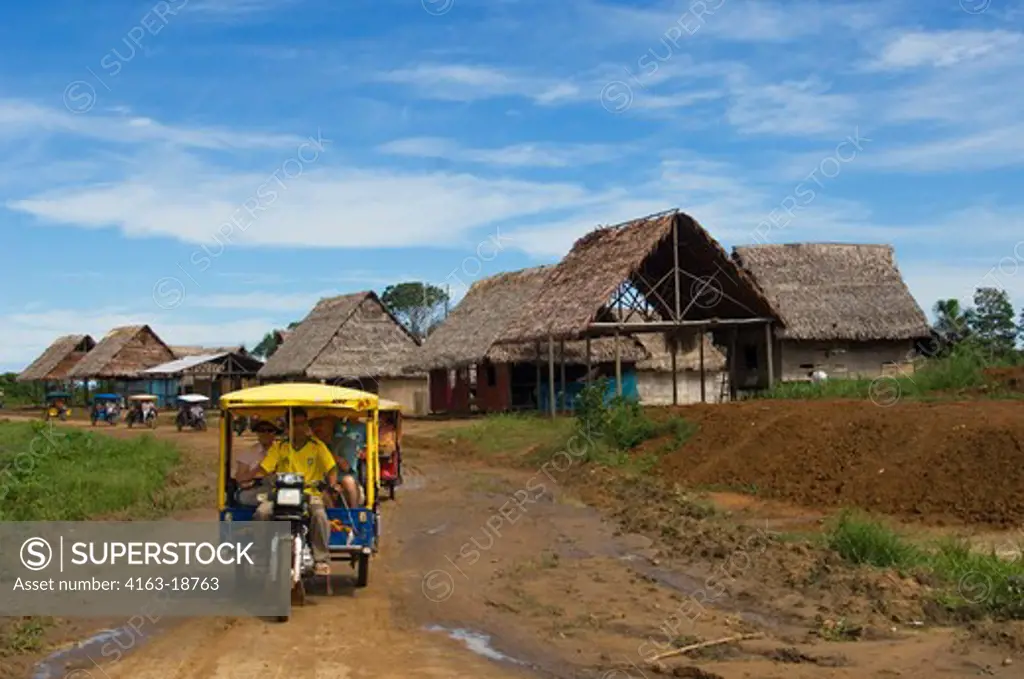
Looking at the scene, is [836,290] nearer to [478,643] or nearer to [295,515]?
[295,515]

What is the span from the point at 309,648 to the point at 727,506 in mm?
8972

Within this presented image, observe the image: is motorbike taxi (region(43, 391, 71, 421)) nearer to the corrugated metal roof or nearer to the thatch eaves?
the corrugated metal roof

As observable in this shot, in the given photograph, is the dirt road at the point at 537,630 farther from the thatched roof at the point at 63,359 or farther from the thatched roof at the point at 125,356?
the thatched roof at the point at 63,359

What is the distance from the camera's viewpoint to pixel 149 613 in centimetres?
916

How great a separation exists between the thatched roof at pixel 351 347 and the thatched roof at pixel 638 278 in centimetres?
1283

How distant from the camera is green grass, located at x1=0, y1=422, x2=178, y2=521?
1450cm

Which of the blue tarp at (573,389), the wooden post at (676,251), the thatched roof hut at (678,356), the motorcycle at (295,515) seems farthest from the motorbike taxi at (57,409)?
the motorcycle at (295,515)

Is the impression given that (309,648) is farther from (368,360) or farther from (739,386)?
(368,360)

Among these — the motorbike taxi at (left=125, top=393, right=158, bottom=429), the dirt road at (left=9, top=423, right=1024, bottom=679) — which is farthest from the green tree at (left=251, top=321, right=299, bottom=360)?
the dirt road at (left=9, top=423, right=1024, bottom=679)

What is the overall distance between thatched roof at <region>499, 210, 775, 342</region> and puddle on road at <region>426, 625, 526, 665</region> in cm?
1869

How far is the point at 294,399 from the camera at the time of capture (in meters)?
9.70

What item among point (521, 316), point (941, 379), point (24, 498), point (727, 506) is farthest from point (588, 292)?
point (24, 498)

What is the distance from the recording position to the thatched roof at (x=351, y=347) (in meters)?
44.7

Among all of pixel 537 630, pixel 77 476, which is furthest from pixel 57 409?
pixel 537 630
